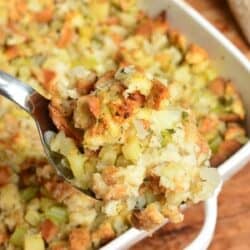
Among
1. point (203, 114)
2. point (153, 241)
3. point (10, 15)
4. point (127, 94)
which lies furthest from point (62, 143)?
point (10, 15)

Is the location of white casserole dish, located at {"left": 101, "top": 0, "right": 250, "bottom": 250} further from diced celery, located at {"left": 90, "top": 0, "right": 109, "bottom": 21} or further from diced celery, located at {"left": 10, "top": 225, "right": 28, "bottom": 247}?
diced celery, located at {"left": 10, "top": 225, "right": 28, "bottom": 247}

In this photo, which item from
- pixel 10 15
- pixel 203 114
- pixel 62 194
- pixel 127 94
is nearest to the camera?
pixel 127 94

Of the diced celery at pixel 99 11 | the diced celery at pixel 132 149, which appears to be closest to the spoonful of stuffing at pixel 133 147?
the diced celery at pixel 132 149

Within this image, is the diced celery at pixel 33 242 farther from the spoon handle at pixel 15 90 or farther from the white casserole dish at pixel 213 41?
the white casserole dish at pixel 213 41

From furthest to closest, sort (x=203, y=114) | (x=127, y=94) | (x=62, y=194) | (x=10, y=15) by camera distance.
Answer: (x=10, y=15), (x=203, y=114), (x=62, y=194), (x=127, y=94)

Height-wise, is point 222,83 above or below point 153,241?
above

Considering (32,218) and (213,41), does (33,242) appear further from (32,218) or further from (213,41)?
(213,41)

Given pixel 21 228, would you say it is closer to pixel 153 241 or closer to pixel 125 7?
pixel 153 241
